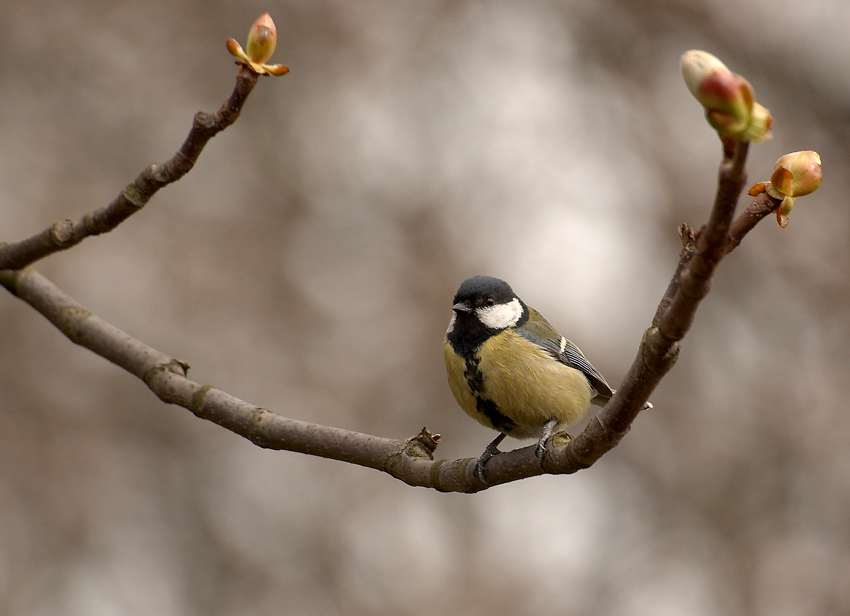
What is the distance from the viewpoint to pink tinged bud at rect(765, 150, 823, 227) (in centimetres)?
98

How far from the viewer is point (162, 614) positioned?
4102mm

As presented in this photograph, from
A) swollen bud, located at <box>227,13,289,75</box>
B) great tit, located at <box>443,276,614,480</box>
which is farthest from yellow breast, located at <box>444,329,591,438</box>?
swollen bud, located at <box>227,13,289,75</box>

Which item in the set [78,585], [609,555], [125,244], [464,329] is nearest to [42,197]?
[125,244]

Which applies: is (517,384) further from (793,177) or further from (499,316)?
(793,177)

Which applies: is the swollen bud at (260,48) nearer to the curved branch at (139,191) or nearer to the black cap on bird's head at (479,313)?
the curved branch at (139,191)

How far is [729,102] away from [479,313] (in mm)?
1886

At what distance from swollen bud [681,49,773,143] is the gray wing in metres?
1.86

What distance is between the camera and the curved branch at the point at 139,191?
1.43 meters

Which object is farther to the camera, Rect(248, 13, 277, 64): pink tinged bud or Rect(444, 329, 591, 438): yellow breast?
Rect(444, 329, 591, 438): yellow breast

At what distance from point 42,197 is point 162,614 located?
236 centimetres

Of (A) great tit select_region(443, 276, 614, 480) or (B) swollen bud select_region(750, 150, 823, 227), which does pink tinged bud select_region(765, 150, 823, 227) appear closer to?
(B) swollen bud select_region(750, 150, 823, 227)

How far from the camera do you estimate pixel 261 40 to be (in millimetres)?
1249

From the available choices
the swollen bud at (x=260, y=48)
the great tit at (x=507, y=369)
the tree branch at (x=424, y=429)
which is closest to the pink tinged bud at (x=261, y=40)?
the swollen bud at (x=260, y=48)

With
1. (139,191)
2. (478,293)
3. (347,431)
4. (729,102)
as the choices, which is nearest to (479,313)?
(478,293)
